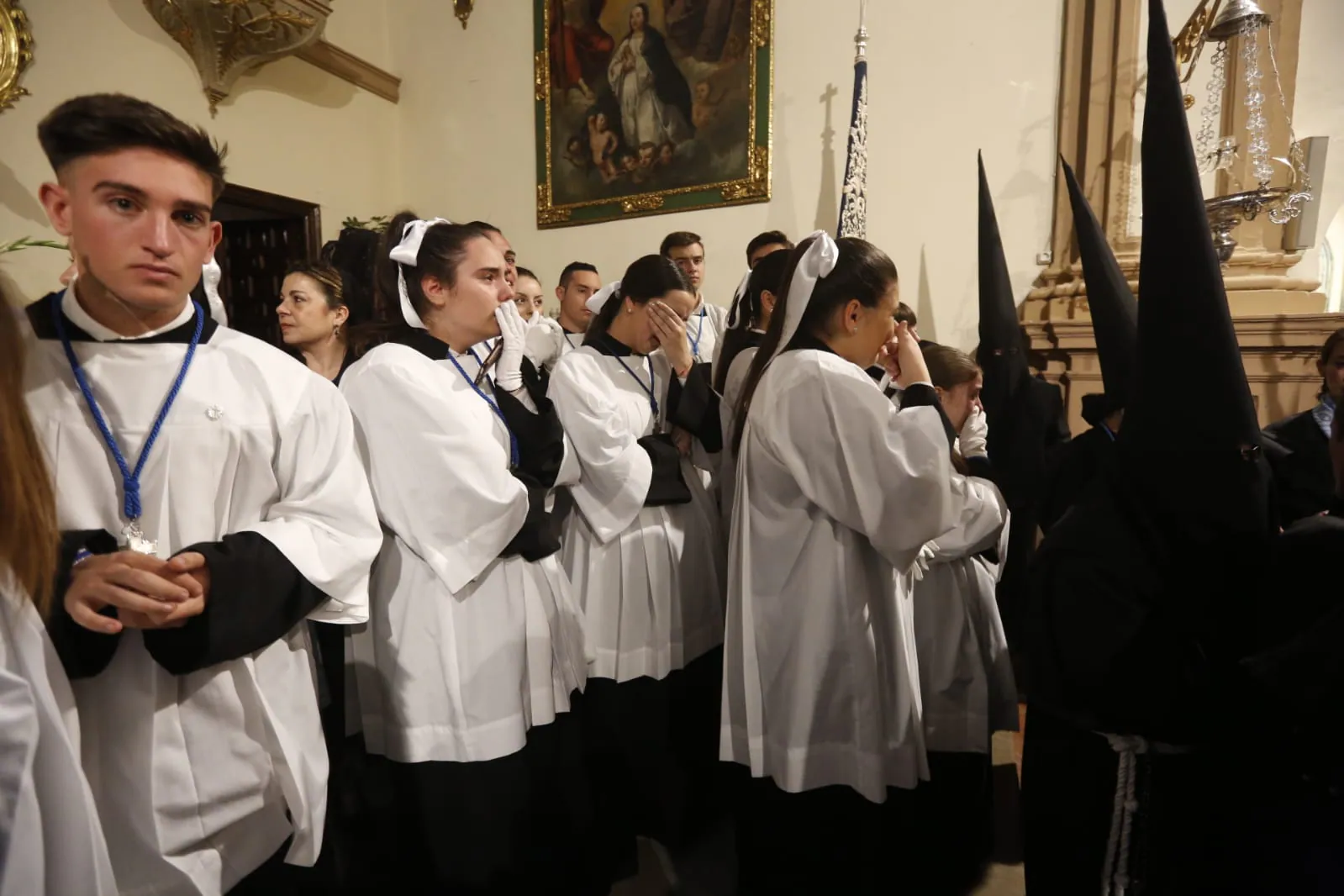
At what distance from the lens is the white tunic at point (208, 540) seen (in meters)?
1.26

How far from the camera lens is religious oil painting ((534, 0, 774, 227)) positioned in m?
5.78

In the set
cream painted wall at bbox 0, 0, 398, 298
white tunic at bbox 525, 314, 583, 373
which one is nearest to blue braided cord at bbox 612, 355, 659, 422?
white tunic at bbox 525, 314, 583, 373

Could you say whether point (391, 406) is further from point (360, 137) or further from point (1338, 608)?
point (360, 137)

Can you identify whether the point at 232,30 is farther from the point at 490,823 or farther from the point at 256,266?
the point at 490,823

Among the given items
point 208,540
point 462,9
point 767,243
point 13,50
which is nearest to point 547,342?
point 767,243

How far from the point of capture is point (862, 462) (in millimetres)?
1894

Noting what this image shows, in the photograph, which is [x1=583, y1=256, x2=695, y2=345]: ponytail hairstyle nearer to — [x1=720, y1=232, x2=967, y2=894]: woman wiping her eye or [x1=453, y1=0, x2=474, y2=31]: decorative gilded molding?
Result: [x1=720, y1=232, x2=967, y2=894]: woman wiping her eye

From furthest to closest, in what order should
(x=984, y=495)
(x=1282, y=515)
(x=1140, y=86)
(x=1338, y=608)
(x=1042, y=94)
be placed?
1. (x=1042, y=94)
2. (x=1140, y=86)
3. (x=1282, y=515)
4. (x=984, y=495)
5. (x=1338, y=608)

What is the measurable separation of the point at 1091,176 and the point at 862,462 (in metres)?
3.93

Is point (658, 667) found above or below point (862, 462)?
below

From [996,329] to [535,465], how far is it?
9.03 ft

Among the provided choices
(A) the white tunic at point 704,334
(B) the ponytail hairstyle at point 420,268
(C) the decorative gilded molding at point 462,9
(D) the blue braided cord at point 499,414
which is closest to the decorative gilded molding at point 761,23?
(A) the white tunic at point 704,334

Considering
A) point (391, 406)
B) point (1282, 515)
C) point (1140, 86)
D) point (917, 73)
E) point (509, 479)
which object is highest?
point (917, 73)

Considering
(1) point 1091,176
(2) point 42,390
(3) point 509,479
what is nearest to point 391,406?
(3) point 509,479
